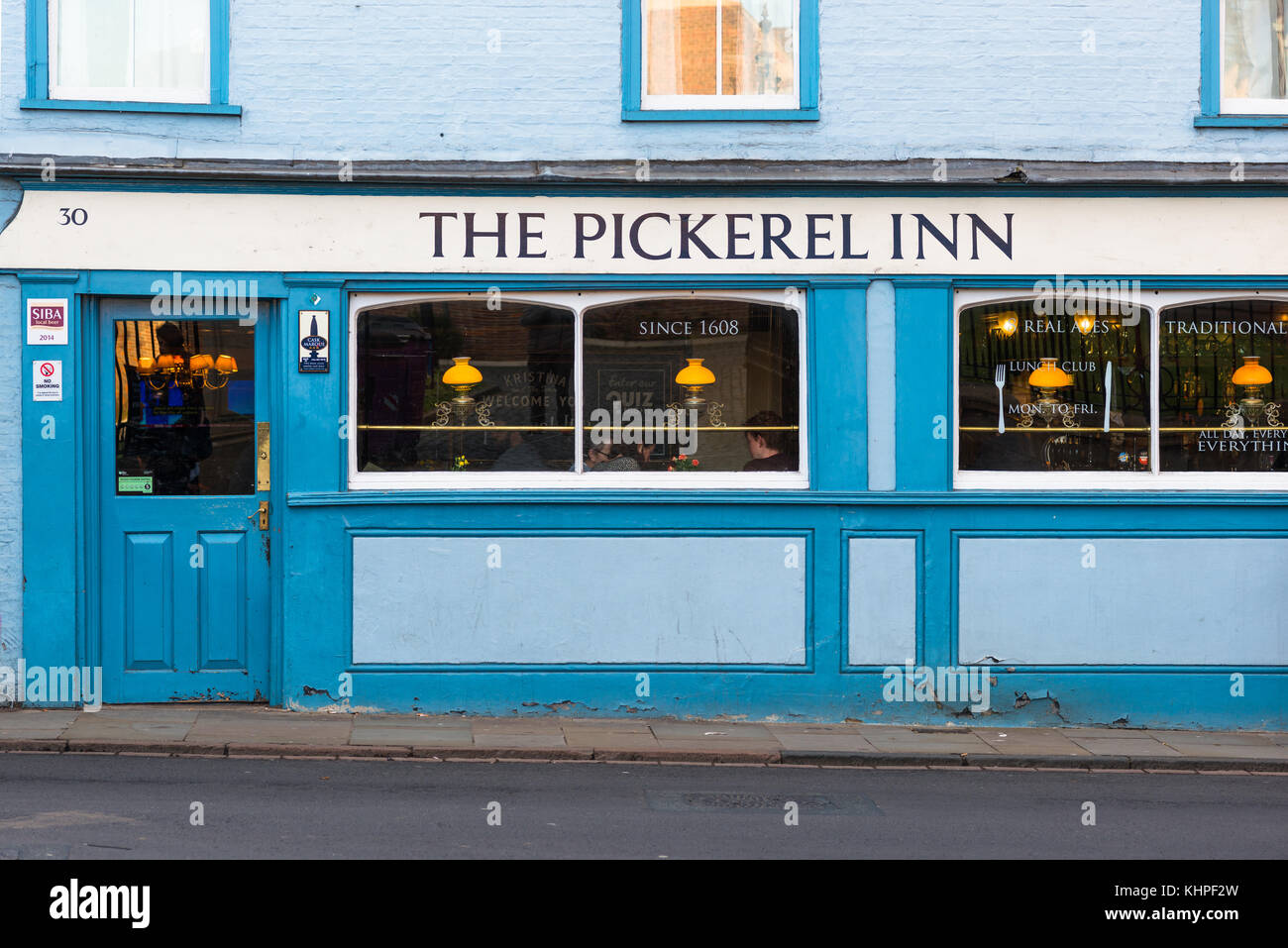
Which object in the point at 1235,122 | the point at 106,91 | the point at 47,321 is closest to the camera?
the point at 47,321

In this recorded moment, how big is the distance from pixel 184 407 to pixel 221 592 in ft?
4.28

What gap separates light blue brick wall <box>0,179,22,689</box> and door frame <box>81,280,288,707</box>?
1.30ft

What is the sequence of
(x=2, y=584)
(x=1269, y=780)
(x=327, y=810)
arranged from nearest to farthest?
(x=327, y=810) → (x=1269, y=780) → (x=2, y=584)

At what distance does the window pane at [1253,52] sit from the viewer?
1078cm

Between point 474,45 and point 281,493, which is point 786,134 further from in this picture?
point 281,493

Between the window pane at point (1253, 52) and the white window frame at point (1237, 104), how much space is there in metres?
0.05

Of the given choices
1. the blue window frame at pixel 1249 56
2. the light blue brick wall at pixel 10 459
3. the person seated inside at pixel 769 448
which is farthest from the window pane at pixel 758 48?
the light blue brick wall at pixel 10 459

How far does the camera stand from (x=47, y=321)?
10156 mm

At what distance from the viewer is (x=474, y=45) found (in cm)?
1041

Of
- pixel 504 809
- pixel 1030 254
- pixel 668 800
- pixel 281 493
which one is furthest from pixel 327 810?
pixel 1030 254

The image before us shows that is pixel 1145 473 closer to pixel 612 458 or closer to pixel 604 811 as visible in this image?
pixel 612 458

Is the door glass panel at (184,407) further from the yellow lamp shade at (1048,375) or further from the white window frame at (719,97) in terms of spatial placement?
the yellow lamp shade at (1048,375)

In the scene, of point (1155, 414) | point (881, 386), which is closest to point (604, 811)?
point (881, 386)

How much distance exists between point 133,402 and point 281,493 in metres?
1.22
